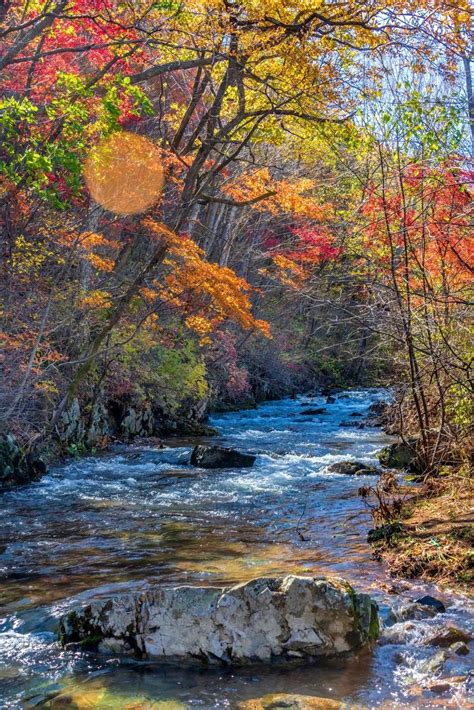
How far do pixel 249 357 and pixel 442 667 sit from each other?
23.8 metres

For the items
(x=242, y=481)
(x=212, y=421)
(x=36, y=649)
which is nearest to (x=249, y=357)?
(x=212, y=421)

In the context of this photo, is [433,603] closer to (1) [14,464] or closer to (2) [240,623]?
(2) [240,623]

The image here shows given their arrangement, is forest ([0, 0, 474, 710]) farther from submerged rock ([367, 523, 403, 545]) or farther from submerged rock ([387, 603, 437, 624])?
submerged rock ([387, 603, 437, 624])

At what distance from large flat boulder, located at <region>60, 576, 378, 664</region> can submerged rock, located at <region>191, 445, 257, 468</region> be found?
8.75 meters

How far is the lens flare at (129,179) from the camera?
636 inches

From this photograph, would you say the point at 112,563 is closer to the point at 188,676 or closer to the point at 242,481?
the point at 188,676

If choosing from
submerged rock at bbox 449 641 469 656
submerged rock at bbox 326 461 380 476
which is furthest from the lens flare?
submerged rock at bbox 449 641 469 656

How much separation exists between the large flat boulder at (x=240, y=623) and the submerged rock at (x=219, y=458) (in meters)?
8.75

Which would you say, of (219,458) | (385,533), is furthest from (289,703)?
(219,458)

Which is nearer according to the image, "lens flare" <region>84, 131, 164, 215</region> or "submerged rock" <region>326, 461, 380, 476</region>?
"submerged rock" <region>326, 461, 380, 476</region>

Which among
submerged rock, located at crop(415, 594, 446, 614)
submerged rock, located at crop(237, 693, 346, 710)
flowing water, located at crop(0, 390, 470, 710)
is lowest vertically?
flowing water, located at crop(0, 390, 470, 710)

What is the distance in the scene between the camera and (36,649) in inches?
181

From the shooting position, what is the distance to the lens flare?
16.2 m

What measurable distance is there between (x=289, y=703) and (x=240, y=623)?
73 cm
